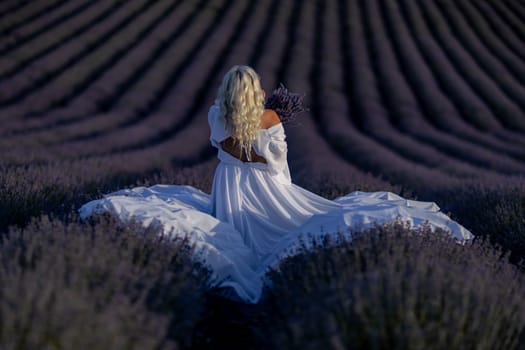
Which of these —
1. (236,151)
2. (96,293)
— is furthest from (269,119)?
(96,293)

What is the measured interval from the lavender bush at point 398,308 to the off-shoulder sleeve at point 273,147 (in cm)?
150

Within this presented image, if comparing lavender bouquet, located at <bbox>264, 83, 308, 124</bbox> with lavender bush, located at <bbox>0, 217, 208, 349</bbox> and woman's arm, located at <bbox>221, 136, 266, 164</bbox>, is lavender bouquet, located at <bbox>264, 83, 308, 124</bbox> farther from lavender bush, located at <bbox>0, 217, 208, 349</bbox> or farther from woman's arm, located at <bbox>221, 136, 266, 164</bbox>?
lavender bush, located at <bbox>0, 217, 208, 349</bbox>

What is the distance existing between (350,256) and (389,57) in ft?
40.1

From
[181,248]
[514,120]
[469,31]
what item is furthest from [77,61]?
[181,248]

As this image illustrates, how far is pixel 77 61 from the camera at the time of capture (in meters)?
12.7

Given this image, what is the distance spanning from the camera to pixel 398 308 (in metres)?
1.84

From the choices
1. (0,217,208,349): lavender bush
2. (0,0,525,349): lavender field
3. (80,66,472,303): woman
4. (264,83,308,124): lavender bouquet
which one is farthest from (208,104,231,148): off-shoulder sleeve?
(0,217,208,349): lavender bush

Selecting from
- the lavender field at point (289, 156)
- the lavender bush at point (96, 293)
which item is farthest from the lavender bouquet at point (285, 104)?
the lavender bush at point (96, 293)

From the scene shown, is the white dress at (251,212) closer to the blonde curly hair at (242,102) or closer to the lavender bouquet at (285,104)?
the blonde curly hair at (242,102)

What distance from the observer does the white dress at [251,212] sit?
3246 mm

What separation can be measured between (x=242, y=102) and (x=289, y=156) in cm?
461

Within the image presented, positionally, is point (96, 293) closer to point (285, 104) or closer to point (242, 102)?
point (242, 102)

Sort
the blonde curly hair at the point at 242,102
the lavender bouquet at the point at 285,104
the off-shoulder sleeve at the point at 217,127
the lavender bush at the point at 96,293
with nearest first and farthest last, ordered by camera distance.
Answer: the lavender bush at the point at 96,293 < the blonde curly hair at the point at 242,102 < the off-shoulder sleeve at the point at 217,127 < the lavender bouquet at the point at 285,104

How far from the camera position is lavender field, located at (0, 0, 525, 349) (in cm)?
184
